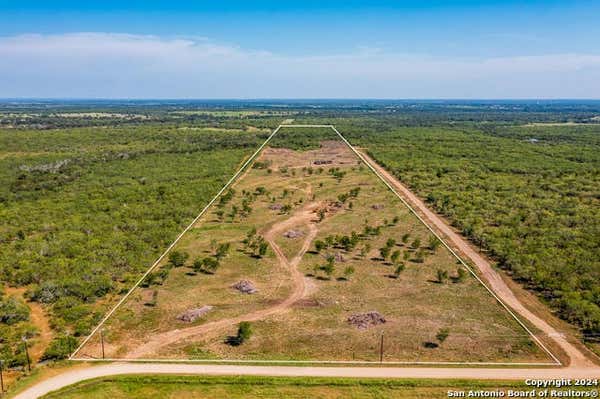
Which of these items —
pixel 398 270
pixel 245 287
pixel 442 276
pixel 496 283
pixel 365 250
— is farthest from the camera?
pixel 365 250

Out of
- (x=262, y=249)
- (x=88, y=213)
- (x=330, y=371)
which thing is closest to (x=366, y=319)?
(x=330, y=371)

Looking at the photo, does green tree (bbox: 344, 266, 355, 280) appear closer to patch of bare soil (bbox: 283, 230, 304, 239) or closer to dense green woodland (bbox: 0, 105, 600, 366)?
patch of bare soil (bbox: 283, 230, 304, 239)

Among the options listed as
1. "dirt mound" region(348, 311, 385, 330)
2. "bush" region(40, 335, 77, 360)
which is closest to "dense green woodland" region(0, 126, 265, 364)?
"bush" region(40, 335, 77, 360)

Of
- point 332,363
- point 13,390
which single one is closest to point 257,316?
point 332,363

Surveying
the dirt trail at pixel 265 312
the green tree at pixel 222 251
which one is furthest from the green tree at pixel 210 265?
the dirt trail at pixel 265 312

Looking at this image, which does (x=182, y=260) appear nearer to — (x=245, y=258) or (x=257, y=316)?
(x=245, y=258)

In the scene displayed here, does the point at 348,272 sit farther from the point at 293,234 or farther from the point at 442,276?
the point at 293,234
